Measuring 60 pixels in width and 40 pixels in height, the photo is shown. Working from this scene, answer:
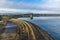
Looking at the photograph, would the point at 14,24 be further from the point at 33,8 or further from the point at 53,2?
the point at 53,2

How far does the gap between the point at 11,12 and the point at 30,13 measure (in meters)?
0.38

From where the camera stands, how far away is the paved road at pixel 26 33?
98.1 inches

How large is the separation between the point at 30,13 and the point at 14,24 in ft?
1.28

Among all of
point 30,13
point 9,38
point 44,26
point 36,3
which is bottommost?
point 9,38

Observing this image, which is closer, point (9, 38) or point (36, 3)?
point (9, 38)

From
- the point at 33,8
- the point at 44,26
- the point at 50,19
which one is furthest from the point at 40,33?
the point at 33,8

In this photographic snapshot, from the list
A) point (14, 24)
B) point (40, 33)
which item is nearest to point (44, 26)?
point (40, 33)

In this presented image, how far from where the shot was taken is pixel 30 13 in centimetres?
277

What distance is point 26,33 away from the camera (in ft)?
8.38

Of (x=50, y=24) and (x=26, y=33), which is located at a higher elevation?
(x=50, y=24)

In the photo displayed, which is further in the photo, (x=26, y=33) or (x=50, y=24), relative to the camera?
(x=50, y=24)

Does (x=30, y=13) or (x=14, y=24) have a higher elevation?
(x=30, y=13)

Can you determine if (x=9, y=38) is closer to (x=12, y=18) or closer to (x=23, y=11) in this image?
(x=12, y=18)

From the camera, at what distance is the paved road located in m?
2.49
